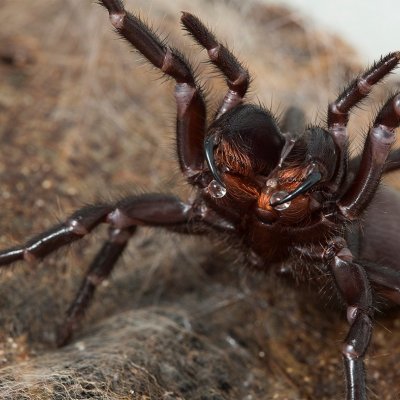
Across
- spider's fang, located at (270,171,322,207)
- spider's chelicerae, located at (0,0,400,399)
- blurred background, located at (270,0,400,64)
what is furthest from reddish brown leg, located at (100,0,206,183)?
blurred background, located at (270,0,400,64)

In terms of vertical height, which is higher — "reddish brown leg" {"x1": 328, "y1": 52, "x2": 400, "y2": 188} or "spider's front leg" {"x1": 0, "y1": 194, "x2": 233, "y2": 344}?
"reddish brown leg" {"x1": 328, "y1": 52, "x2": 400, "y2": 188}

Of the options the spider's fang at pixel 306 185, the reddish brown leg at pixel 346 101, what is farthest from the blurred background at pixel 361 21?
the spider's fang at pixel 306 185

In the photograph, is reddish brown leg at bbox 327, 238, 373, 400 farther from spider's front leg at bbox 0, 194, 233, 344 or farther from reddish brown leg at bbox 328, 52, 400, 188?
spider's front leg at bbox 0, 194, 233, 344

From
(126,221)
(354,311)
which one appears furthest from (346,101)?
(126,221)

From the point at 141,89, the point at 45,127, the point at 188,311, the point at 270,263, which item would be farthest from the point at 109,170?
the point at 270,263

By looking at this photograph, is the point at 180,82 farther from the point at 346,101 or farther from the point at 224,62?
the point at 346,101

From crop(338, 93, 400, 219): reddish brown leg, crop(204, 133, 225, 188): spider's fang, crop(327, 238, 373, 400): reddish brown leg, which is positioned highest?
crop(338, 93, 400, 219): reddish brown leg

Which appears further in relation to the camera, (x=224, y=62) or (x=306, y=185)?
(x=224, y=62)

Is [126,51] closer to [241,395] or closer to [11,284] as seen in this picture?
[11,284]
